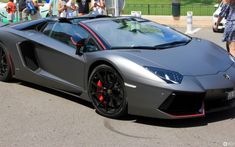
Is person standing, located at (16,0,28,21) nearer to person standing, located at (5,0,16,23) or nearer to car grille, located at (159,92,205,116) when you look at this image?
person standing, located at (5,0,16,23)

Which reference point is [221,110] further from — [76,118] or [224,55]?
[76,118]

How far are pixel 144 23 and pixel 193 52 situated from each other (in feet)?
4.04

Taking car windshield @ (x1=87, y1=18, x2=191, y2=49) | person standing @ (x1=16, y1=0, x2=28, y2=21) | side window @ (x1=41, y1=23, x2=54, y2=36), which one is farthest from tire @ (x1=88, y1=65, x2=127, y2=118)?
person standing @ (x1=16, y1=0, x2=28, y2=21)

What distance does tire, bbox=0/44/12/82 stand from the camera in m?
8.20

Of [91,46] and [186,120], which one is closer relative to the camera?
[186,120]

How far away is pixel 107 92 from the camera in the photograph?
6250mm

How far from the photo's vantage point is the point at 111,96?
244 inches

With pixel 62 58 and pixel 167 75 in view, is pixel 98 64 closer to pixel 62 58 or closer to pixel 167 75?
pixel 62 58

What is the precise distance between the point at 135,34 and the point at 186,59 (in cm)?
100

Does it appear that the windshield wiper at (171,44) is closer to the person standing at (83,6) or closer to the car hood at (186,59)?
the car hood at (186,59)

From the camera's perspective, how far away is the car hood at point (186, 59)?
5.92 m

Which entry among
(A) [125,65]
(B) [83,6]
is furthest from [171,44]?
(B) [83,6]

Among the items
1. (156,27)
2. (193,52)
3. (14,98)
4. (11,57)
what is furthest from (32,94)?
(193,52)

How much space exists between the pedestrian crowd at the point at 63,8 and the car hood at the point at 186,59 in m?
8.34
